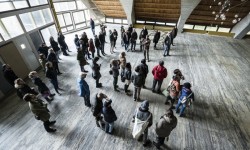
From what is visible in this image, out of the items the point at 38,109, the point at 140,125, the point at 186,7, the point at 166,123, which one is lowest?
the point at 140,125

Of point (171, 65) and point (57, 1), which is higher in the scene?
point (57, 1)

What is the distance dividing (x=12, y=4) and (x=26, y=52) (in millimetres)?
2166

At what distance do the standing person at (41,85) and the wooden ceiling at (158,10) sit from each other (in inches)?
389

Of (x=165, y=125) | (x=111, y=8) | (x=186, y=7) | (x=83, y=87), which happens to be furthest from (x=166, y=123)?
(x=111, y=8)

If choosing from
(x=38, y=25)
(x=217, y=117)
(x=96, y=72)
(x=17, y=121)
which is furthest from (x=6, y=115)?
(x=217, y=117)

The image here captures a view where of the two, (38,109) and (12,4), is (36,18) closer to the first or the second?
(12,4)

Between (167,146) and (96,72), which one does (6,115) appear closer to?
(96,72)

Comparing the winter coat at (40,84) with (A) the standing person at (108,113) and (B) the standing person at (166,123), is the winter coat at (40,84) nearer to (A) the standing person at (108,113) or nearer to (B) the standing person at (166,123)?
(A) the standing person at (108,113)

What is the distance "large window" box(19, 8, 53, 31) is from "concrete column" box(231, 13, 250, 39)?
1365 cm

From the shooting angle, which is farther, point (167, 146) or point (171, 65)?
point (171, 65)

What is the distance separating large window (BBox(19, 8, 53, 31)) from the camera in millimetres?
6789

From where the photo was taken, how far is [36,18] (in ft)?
24.3

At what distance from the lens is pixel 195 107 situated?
511cm

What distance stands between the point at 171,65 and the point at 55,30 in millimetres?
7794
